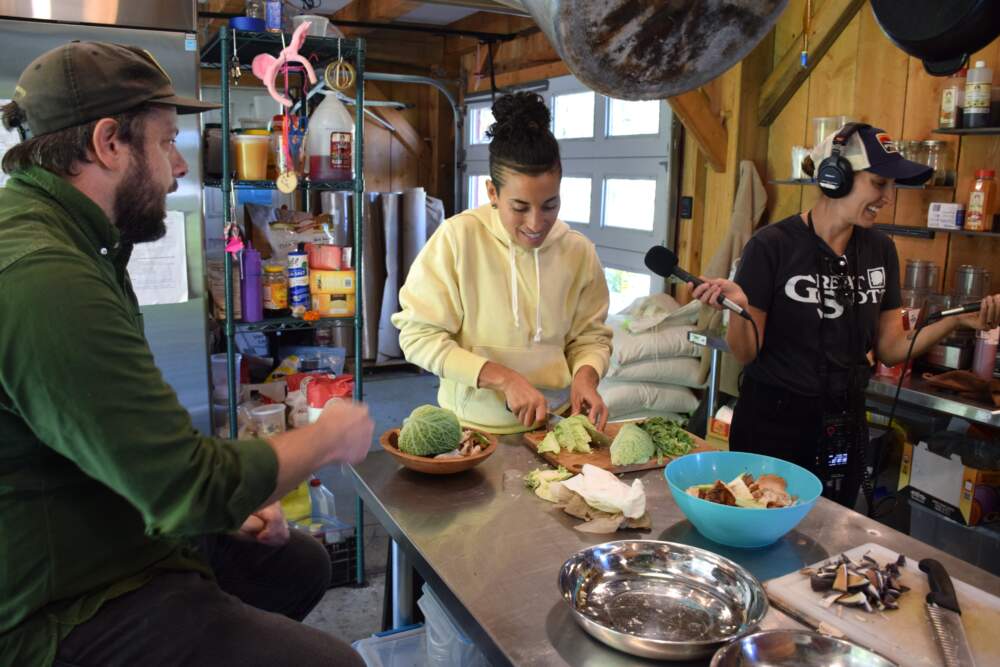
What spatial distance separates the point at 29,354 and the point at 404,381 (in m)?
5.59

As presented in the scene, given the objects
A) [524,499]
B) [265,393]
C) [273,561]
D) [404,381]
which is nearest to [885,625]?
[524,499]

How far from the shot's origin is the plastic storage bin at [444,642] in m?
1.89

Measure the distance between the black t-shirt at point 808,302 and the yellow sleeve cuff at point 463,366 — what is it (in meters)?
0.91

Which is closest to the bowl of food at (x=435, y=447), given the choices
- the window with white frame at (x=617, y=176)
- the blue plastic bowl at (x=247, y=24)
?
the blue plastic bowl at (x=247, y=24)

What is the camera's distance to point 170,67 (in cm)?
288

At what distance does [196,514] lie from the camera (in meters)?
1.30

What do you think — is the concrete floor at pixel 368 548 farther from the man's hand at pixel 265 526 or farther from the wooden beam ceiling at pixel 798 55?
the wooden beam ceiling at pixel 798 55

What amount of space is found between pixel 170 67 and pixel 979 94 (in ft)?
9.66

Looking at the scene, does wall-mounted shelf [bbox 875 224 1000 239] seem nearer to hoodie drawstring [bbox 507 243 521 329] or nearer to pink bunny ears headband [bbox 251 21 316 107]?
hoodie drawstring [bbox 507 243 521 329]

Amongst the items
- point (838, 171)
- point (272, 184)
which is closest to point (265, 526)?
point (272, 184)

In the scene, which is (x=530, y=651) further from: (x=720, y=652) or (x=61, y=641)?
(x=61, y=641)

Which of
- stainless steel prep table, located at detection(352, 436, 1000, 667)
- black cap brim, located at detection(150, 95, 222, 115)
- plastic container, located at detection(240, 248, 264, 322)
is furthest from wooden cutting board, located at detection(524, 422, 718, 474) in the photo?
plastic container, located at detection(240, 248, 264, 322)

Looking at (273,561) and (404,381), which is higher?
(273,561)

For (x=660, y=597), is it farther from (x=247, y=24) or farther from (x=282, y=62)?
(x=247, y=24)
